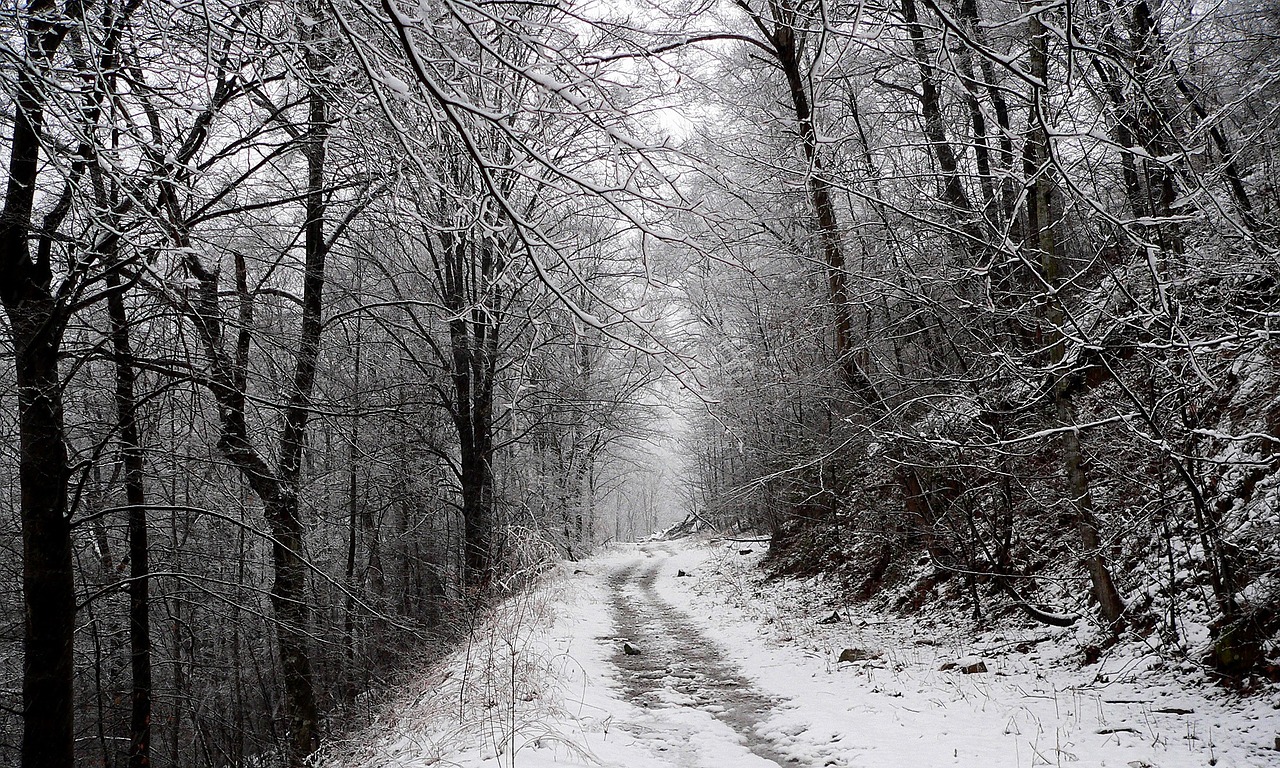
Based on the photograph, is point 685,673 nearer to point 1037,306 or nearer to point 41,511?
point 1037,306

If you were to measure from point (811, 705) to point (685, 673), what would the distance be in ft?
6.71

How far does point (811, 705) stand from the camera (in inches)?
239

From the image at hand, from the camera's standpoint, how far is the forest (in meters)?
2.76

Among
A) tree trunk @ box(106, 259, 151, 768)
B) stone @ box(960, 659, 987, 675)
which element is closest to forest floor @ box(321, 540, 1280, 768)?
stone @ box(960, 659, 987, 675)

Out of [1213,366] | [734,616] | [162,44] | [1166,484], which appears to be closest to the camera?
[162,44]

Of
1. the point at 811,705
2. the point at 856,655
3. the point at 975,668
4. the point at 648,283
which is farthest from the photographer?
the point at 856,655

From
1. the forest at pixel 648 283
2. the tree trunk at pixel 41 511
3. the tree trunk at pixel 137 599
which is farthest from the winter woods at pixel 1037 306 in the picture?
the tree trunk at pixel 137 599

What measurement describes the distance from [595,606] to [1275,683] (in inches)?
426

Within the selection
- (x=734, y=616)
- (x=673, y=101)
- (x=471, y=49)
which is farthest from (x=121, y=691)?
(x=673, y=101)

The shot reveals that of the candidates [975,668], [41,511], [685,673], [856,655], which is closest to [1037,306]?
[975,668]

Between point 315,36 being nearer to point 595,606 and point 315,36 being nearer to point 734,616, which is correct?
point 734,616

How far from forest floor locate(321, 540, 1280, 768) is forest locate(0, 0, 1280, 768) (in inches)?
23.4

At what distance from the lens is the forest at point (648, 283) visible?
276 centimetres

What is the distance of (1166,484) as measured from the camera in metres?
5.85
